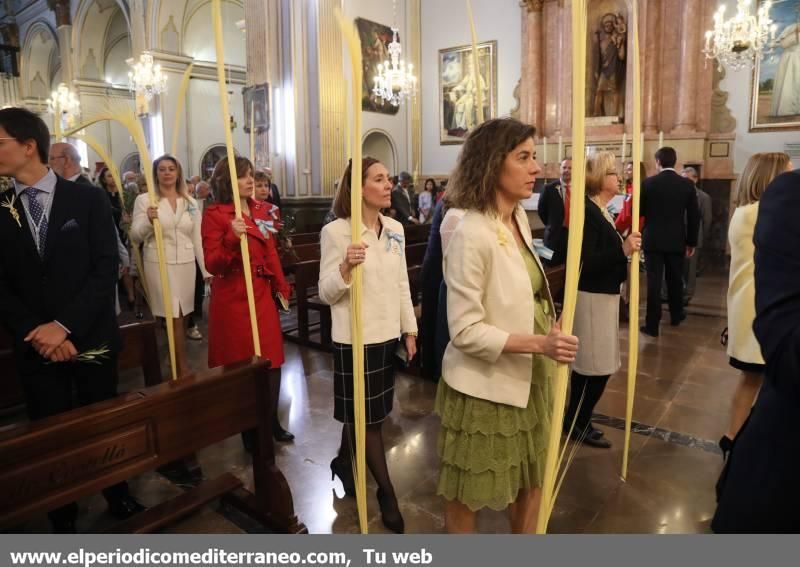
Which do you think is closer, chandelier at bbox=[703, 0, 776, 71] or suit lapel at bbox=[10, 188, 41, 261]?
suit lapel at bbox=[10, 188, 41, 261]

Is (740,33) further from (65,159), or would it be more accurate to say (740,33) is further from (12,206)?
(12,206)

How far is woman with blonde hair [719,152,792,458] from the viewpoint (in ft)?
7.54

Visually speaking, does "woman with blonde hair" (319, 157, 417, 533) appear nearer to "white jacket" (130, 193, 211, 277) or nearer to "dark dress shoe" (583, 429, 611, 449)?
"dark dress shoe" (583, 429, 611, 449)

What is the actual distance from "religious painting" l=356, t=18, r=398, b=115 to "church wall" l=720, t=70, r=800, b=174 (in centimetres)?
595

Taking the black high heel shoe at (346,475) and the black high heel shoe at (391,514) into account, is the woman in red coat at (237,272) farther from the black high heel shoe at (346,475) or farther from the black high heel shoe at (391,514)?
the black high heel shoe at (391,514)

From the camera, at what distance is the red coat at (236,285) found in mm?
2523

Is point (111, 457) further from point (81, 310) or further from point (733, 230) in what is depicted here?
point (733, 230)

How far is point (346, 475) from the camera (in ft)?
7.78

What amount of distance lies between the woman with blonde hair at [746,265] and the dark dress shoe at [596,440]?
21.8 inches

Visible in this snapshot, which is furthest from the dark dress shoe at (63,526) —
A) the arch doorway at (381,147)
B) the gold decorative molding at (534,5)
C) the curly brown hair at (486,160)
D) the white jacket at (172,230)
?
the gold decorative molding at (534,5)

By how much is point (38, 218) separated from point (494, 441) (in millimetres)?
1705

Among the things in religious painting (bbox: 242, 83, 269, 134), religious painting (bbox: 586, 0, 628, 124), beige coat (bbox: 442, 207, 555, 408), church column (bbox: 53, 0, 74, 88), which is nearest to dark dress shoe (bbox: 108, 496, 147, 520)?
beige coat (bbox: 442, 207, 555, 408)

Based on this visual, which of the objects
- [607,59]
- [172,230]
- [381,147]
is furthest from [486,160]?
[381,147]

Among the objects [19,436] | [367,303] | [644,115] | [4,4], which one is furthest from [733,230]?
[4,4]
